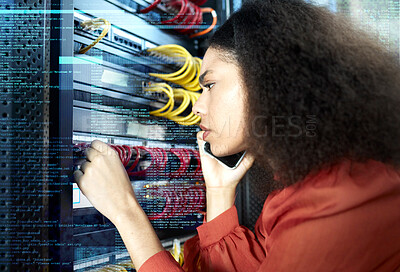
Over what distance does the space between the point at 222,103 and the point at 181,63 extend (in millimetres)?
562

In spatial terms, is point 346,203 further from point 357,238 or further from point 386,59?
point 386,59

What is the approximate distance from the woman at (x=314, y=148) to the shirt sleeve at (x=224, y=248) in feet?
1.24

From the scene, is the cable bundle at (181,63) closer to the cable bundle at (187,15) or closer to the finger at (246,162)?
the cable bundle at (187,15)

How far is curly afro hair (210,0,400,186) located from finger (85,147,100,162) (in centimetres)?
48

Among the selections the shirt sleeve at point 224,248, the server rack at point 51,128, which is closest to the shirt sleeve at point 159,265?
the server rack at point 51,128

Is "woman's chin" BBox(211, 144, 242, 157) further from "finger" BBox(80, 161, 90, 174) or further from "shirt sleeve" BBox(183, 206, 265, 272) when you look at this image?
"finger" BBox(80, 161, 90, 174)

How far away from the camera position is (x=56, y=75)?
1.06m

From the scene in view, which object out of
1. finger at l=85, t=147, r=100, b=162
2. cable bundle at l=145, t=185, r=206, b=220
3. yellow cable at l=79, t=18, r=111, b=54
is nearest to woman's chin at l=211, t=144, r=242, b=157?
cable bundle at l=145, t=185, r=206, b=220

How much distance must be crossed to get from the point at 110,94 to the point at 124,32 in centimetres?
29

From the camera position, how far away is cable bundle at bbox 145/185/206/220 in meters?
1.32

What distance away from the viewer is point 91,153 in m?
1.09

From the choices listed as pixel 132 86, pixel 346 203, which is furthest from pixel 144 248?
pixel 132 86

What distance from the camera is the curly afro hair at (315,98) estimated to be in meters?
0.84

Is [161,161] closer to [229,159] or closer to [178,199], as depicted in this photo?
[178,199]
